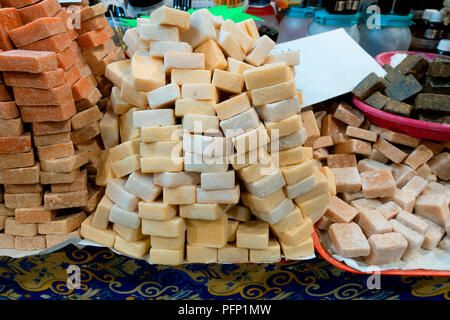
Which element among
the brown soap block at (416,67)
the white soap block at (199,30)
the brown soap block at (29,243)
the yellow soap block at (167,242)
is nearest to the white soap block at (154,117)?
the white soap block at (199,30)

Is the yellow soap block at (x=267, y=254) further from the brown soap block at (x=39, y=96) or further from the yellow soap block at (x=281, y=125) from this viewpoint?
the brown soap block at (x=39, y=96)

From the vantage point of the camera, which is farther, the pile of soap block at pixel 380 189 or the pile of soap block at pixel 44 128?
the pile of soap block at pixel 380 189

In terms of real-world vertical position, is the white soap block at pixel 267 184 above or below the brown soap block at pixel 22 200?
above

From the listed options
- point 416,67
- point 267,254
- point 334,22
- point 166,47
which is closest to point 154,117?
point 166,47

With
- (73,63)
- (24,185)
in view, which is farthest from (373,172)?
(24,185)

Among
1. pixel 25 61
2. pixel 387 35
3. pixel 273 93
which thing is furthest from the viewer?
pixel 387 35

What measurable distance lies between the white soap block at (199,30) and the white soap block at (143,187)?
1.93 ft

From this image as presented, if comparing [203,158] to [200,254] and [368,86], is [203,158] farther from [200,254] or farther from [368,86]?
[368,86]

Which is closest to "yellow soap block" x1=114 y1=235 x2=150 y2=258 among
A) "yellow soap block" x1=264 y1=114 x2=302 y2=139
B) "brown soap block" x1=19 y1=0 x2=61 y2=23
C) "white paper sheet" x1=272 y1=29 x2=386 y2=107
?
"yellow soap block" x1=264 y1=114 x2=302 y2=139

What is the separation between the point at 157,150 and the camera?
1273 millimetres

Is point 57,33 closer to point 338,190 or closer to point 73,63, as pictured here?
point 73,63

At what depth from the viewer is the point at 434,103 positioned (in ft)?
5.63

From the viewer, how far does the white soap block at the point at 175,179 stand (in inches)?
49.5

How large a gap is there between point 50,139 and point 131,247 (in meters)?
0.54
